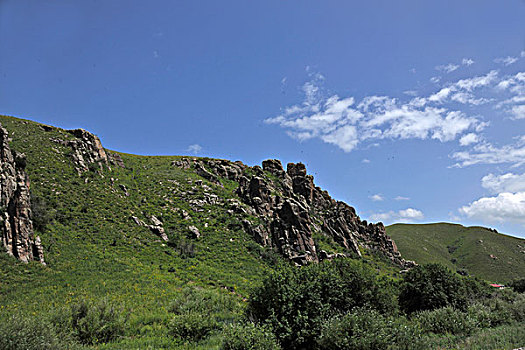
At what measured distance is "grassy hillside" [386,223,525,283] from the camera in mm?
72812

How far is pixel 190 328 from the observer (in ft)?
41.7

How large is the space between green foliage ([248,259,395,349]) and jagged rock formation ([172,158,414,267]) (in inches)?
1170

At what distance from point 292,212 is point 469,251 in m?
80.7

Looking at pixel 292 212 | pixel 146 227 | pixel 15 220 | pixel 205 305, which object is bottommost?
pixel 205 305

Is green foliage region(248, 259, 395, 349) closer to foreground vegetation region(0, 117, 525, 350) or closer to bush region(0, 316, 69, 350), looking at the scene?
foreground vegetation region(0, 117, 525, 350)

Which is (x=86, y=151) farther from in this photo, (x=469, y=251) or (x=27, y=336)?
(x=469, y=251)

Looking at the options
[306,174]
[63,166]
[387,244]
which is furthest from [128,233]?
[387,244]

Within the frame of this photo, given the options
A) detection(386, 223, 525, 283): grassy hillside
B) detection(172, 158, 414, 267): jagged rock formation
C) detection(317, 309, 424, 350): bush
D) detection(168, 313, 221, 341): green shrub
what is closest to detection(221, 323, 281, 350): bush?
detection(317, 309, 424, 350): bush

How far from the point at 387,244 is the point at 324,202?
20979 millimetres

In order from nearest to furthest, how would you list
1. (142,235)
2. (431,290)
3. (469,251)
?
(431,290)
(142,235)
(469,251)

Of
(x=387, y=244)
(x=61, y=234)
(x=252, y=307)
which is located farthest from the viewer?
(x=387, y=244)

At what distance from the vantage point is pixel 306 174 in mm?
80750

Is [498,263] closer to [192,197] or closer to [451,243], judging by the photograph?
[451,243]

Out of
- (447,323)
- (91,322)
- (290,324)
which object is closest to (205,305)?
(91,322)
